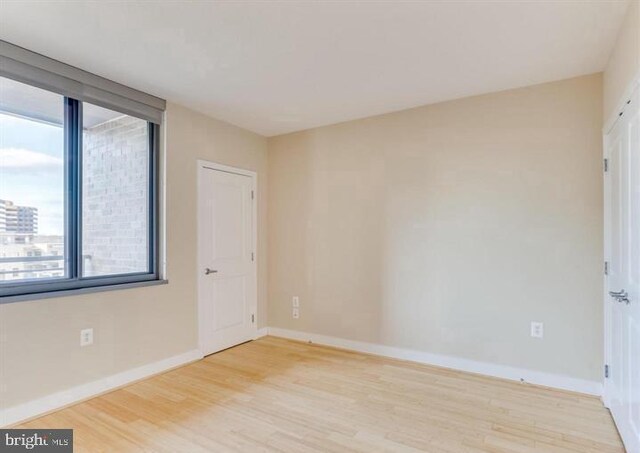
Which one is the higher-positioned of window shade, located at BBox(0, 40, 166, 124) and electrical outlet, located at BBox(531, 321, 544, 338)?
window shade, located at BBox(0, 40, 166, 124)

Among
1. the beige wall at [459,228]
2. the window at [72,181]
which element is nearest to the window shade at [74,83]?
the window at [72,181]

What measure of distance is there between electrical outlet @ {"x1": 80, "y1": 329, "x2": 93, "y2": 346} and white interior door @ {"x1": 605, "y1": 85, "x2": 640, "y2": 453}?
3.54 meters

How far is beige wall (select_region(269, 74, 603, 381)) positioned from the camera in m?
2.83

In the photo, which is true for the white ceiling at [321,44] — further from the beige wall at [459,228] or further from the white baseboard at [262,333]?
the white baseboard at [262,333]

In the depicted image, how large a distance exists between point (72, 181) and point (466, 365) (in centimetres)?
365

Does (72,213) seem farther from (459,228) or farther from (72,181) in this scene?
(459,228)

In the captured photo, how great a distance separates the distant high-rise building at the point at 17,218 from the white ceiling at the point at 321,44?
108cm

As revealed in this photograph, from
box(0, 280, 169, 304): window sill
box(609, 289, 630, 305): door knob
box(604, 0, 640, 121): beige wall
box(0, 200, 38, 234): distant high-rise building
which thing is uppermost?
box(604, 0, 640, 121): beige wall

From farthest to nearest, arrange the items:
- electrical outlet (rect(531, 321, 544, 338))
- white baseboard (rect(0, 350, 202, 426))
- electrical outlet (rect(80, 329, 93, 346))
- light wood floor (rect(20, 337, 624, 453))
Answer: electrical outlet (rect(531, 321, 544, 338)) < electrical outlet (rect(80, 329, 93, 346)) < white baseboard (rect(0, 350, 202, 426)) < light wood floor (rect(20, 337, 624, 453))

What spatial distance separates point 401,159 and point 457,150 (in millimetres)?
545

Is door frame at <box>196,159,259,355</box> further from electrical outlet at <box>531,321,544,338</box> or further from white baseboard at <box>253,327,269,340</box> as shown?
electrical outlet at <box>531,321,544,338</box>

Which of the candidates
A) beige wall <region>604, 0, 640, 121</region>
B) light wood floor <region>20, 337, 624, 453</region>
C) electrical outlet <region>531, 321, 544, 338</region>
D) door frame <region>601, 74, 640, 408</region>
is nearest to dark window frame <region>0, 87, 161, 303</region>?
light wood floor <region>20, 337, 624, 453</region>

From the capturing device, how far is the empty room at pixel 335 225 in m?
2.15

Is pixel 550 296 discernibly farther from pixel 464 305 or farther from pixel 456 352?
pixel 456 352
